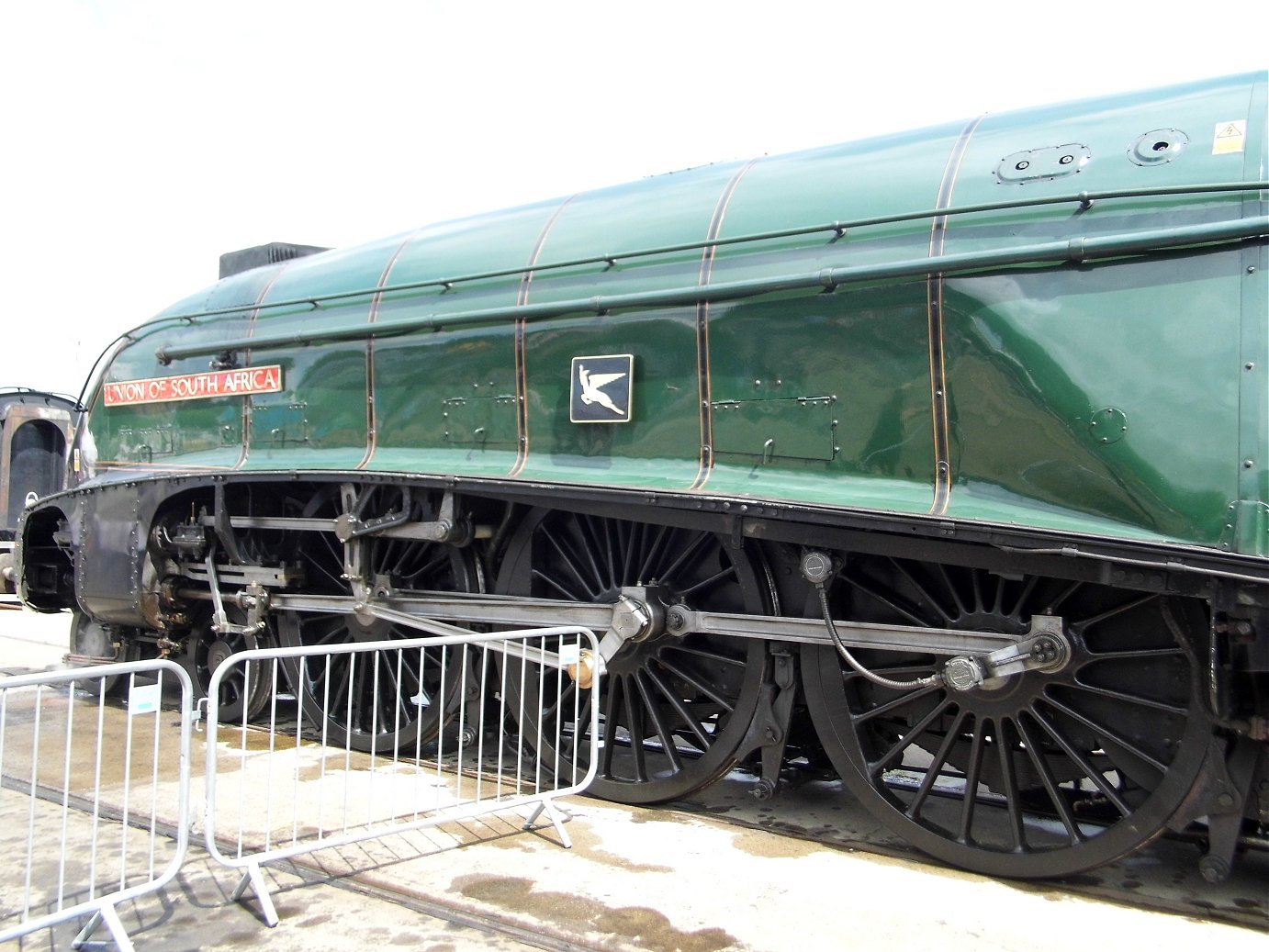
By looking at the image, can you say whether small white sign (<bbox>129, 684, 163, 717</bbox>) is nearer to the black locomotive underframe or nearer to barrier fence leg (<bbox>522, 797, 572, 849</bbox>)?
barrier fence leg (<bbox>522, 797, 572, 849</bbox>)

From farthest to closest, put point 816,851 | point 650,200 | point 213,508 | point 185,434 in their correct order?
point 185,434
point 213,508
point 650,200
point 816,851

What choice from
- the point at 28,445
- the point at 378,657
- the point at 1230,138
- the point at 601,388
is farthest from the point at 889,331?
the point at 28,445

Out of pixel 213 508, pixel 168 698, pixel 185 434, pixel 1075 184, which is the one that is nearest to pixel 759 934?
pixel 1075 184

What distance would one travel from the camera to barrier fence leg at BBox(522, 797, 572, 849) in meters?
5.02

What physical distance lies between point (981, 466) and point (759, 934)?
2.07 meters

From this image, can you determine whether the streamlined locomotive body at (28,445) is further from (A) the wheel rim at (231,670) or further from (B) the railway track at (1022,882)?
(B) the railway track at (1022,882)

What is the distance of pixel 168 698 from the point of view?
29.4 feet

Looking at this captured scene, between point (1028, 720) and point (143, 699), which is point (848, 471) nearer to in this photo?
point (1028, 720)

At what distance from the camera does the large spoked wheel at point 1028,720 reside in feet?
14.4

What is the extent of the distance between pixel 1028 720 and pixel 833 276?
2134mm

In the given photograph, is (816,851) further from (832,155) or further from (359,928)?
(832,155)

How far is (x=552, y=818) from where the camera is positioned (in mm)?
5180

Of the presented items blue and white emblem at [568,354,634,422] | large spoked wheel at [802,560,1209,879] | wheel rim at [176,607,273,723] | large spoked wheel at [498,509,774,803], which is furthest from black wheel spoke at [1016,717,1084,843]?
wheel rim at [176,607,273,723]

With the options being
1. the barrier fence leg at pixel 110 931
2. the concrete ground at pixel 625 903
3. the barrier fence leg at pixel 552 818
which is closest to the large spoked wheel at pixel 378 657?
the barrier fence leg at pixel 552 818
